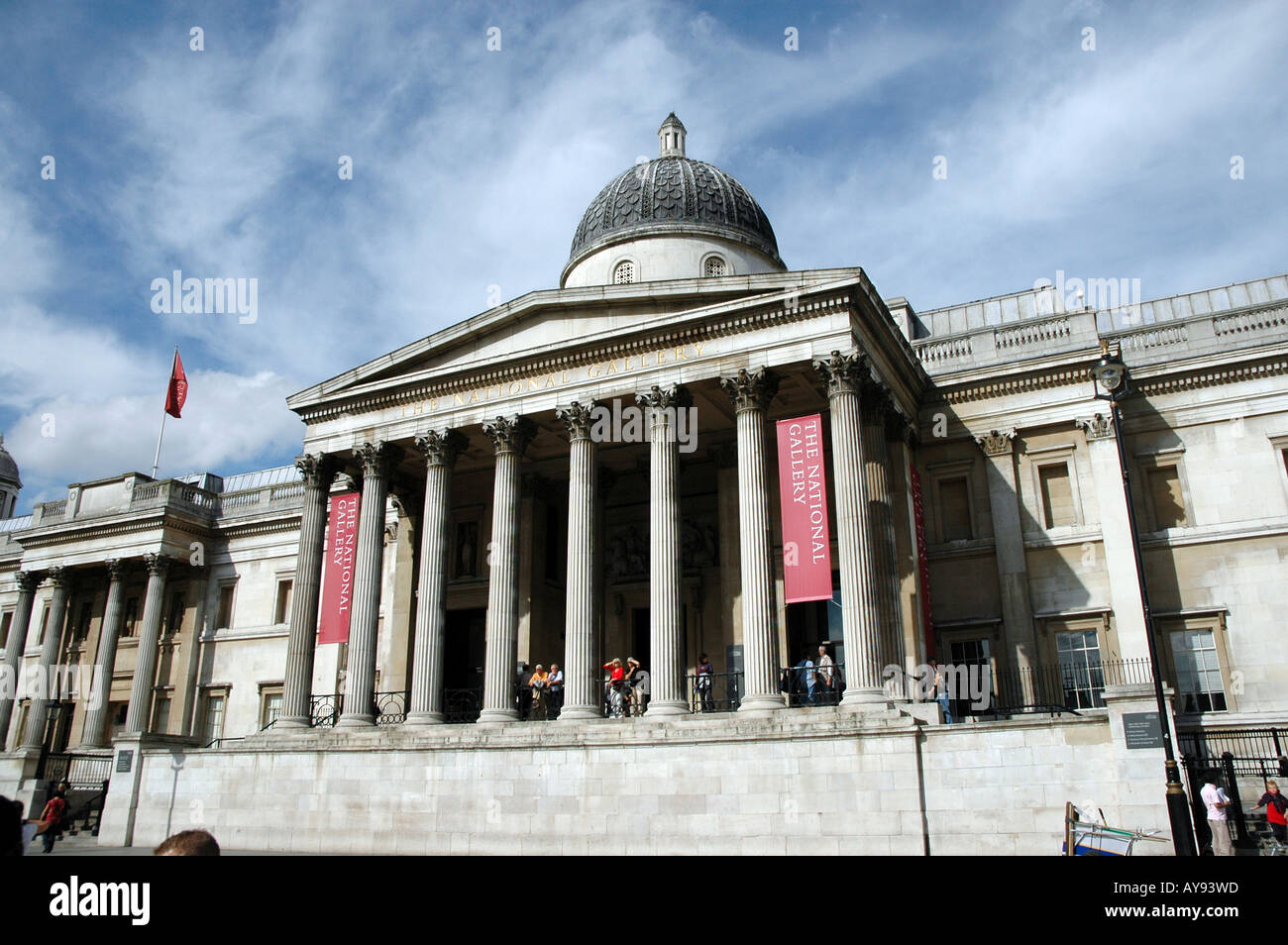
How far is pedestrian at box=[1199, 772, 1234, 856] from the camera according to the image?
48.4ft

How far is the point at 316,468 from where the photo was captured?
2645cm

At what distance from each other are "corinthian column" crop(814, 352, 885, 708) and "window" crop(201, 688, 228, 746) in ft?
89.6

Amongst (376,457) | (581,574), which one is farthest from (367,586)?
(581,574)

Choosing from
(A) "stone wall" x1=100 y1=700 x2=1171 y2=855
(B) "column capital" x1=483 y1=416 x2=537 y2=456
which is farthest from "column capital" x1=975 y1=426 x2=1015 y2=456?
(B) "column capital" x1=483 y1=416 x2=537 y2=456

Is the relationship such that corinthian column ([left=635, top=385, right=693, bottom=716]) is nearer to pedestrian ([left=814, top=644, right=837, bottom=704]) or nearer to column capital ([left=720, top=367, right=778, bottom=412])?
column capital ([left=720, top=367, right=778, bottom=412])

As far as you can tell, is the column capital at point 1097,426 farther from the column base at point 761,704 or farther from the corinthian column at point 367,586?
the corinthian column at point 367,586

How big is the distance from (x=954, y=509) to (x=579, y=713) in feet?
37.8

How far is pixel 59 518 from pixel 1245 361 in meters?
42.3

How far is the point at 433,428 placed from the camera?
25.2 meters

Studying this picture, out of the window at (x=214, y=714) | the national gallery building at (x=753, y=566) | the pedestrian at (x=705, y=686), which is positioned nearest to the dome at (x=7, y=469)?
the window at (x=214, y=714)

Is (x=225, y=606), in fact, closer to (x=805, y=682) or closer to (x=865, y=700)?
(x=805, y=682)

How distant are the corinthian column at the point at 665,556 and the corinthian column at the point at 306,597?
31.6 ft

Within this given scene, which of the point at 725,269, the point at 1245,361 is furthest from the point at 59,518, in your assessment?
the point at 1245,361
